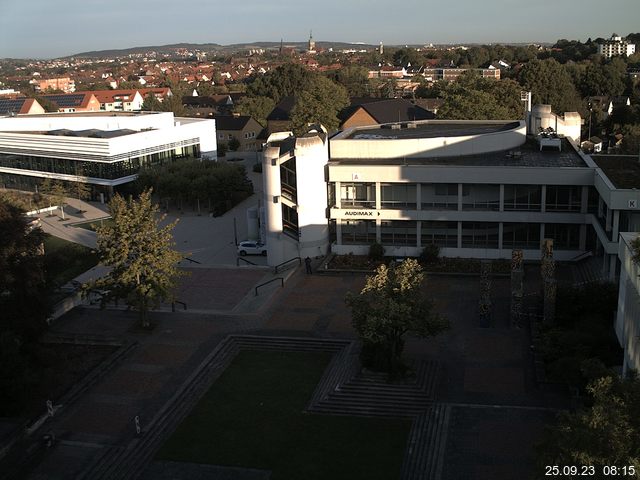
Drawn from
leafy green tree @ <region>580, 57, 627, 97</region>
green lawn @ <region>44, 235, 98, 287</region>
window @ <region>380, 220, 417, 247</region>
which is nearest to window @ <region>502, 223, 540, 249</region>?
window @ <region>380, 220, 417, 247</region>

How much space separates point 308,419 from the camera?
21750mm

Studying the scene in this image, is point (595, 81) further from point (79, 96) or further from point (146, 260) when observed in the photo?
point (146, 260)

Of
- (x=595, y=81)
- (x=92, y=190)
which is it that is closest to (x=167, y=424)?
(x=92, y=190)

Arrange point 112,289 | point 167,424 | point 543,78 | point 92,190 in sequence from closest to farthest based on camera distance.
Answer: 1. point 167,424
2. point 112,289
3. point 92,190
4. point 543,78

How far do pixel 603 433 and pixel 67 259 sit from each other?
33.7 meters

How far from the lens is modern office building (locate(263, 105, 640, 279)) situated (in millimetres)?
34656

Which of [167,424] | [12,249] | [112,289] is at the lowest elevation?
[167,424]

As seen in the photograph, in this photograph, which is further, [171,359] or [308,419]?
[171,359]

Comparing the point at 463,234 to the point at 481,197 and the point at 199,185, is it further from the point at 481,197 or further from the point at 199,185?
the point at 199,185

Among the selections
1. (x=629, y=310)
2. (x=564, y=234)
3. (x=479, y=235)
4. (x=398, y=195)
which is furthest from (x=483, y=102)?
(x=629, y=310)

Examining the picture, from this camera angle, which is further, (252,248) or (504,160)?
(252,248)

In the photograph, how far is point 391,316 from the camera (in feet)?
73.8

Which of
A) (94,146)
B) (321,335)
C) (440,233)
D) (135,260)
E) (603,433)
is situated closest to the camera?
(603,433)

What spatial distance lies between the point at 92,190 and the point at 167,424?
4005cm
